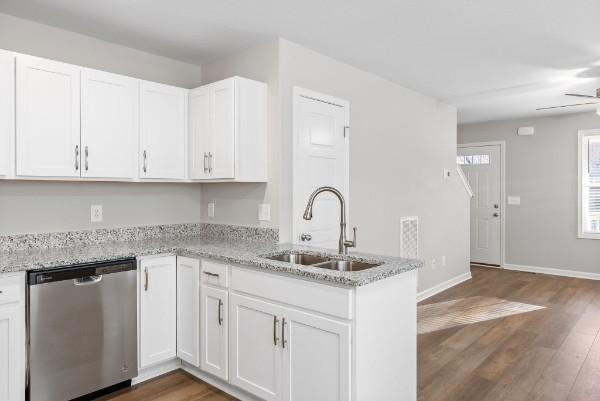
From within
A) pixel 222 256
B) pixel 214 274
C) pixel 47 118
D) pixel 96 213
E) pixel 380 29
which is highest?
pixel 380 29

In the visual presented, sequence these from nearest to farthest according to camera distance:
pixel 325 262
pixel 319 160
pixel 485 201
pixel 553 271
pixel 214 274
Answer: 1. pixel 325 262
2. pixel 214 274
3. pixel 319 160
4. pixel 553 271
5. pixel 485 201

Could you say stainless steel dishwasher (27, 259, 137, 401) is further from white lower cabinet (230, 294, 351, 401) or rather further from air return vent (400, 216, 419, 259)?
air return vent (400, 216, 419, 259)

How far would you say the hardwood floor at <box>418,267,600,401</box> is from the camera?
261 centimetres

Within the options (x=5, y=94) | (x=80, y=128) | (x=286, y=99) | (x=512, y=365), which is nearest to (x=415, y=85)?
(x=286, y=99)

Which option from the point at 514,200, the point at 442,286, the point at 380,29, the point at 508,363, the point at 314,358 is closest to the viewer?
the point at 314,358

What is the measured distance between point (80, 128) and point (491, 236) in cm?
631

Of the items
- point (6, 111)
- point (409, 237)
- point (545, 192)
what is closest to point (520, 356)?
point (409, 237)

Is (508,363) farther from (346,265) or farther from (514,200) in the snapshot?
(514,200)

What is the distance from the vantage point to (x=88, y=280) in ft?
7.77

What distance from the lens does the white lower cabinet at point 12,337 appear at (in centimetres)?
210

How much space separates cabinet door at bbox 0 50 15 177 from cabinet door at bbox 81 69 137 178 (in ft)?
1.25

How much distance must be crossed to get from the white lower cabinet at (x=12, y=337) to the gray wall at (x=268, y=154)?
1581mm

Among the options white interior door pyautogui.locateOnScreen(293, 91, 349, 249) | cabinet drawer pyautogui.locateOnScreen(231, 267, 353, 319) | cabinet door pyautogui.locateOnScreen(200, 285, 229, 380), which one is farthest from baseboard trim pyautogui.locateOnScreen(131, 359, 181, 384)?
white interior door pyautogui.locateOnScreen(293, 91, 349, 249)

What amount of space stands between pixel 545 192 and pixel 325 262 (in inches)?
208
